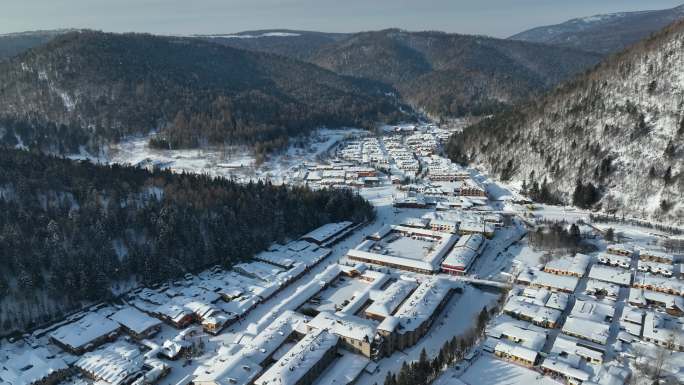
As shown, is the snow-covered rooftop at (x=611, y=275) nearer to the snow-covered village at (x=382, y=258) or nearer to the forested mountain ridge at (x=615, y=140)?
the snow-covered village at (x=382, y=258)

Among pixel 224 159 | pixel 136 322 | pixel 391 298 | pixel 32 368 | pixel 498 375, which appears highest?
pixel 224 159

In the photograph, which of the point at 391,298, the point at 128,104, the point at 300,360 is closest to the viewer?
the point at 300,360

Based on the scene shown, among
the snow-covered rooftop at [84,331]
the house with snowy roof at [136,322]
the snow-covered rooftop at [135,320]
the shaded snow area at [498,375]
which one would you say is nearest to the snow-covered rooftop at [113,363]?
the snow-covered rooftop at [84,331]

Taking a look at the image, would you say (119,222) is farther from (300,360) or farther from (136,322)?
(300,360)

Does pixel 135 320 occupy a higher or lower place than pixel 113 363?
higher

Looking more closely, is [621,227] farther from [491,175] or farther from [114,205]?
[114,205]

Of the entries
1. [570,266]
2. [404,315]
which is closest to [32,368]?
[404,315]

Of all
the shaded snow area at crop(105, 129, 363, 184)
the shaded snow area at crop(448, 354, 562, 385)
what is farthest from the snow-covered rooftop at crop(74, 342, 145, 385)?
the shaded snow area at crop(105, 129, 363, 184)
